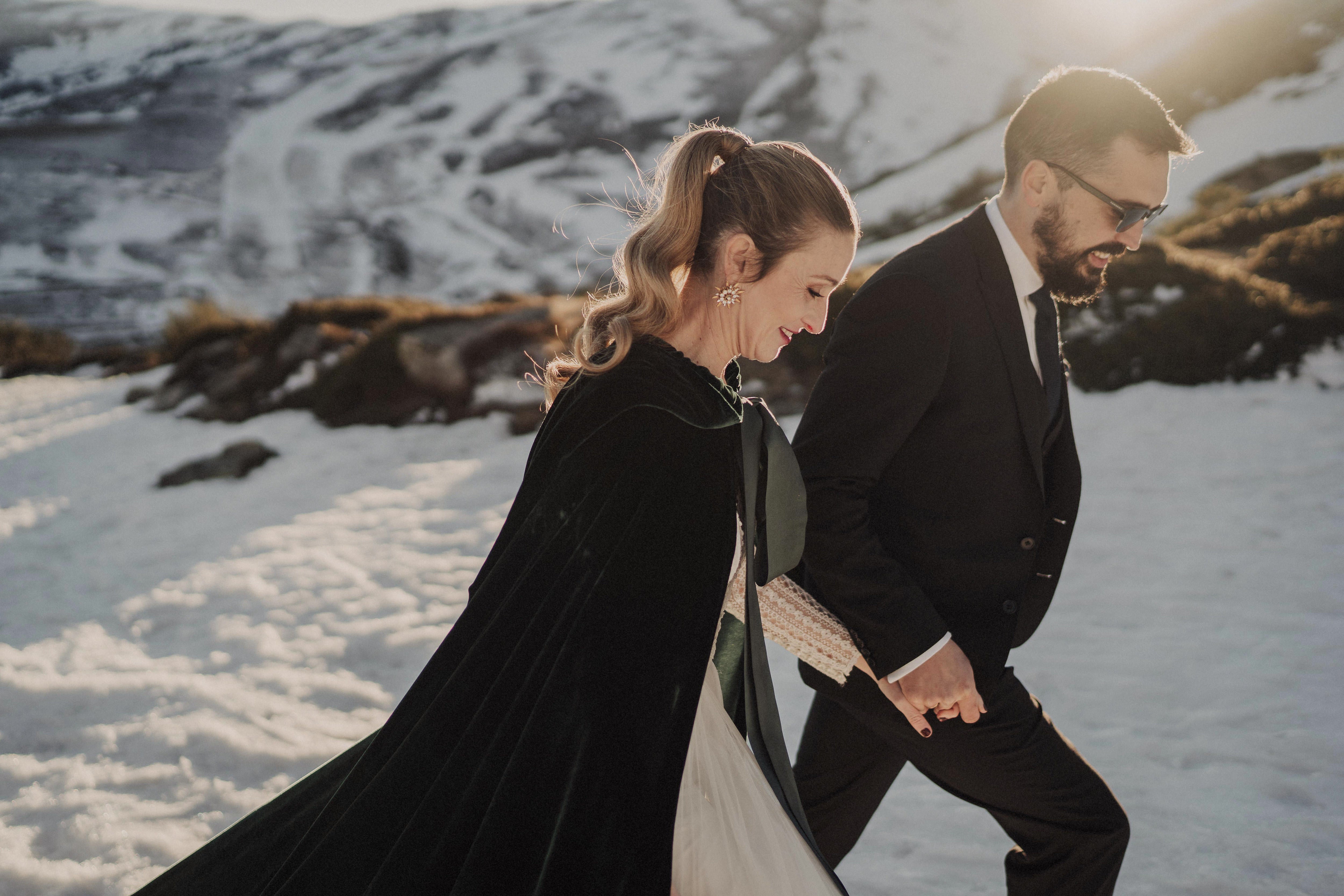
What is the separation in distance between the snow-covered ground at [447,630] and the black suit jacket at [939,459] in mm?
1284

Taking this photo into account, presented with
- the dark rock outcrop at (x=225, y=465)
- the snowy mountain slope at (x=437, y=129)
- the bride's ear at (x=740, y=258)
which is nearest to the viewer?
the bride's ear at (x=740, y=258)

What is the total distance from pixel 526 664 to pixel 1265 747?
2961 mm

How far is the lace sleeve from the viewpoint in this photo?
1.56m

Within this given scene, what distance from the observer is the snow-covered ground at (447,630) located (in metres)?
2.63

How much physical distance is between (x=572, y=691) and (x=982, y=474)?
0.91m

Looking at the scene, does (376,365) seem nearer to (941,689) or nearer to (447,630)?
(447,630)

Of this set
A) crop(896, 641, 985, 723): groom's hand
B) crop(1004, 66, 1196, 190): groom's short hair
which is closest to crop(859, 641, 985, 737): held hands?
crop(896, 641, 985, 723): groom's hand

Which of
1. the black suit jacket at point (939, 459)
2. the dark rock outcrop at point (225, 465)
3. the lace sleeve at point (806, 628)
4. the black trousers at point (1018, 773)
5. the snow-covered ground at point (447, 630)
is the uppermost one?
the black suit jacket at point (939, 459)

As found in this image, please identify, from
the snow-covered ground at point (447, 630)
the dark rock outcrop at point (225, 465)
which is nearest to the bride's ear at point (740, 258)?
the snow-covered ground at point (447, 630)

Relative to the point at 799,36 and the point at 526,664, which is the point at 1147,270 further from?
the point at 799,36

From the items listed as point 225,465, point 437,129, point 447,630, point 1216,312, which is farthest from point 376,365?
point 437,129

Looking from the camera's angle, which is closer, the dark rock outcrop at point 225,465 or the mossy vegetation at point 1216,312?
the mossy vegetation at point 1216,312

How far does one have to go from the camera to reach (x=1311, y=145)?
45.2 ft

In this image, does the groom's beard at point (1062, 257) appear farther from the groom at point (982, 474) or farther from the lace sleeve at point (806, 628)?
the lace sleeve at point (806, 628)
